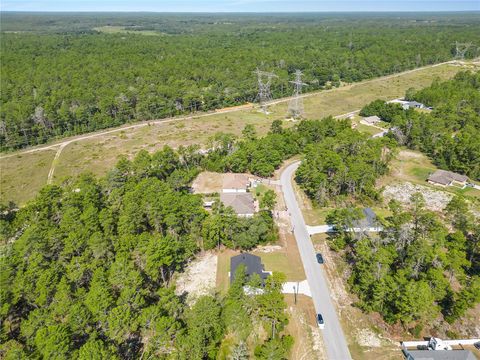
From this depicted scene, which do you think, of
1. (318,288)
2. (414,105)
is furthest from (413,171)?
(414,105)

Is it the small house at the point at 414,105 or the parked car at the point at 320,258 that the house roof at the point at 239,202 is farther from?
the small house at the point at 414,105

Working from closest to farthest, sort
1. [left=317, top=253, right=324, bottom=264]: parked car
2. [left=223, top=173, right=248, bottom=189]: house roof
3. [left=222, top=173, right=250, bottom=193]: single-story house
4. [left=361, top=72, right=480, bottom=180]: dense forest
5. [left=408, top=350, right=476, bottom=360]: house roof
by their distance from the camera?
[left=408, top=350, right=476, bottom=360]: house roof, [left=317, top=253, right=324, bottom=264]: parked car, [left=222, top=173, right=250, bottom=193]: single-story house, [left=223, top=173, right=248, bottom=189]: house roof, [left=361, top=72, right=480, bottom=180]: dense forest

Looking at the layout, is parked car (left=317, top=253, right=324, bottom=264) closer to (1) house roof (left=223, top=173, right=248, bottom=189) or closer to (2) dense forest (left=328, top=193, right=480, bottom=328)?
(2) dense forest (left=328, top=193, right=480, bottom=328)

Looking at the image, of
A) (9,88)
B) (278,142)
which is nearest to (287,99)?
(278,142)

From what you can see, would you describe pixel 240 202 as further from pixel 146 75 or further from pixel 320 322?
pixel 146 75

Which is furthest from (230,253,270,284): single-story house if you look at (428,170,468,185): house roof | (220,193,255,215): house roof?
(428,170,468,185): house roof

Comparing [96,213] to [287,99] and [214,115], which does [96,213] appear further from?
[287,99]

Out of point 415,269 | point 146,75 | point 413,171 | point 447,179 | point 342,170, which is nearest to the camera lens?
point 415,269
